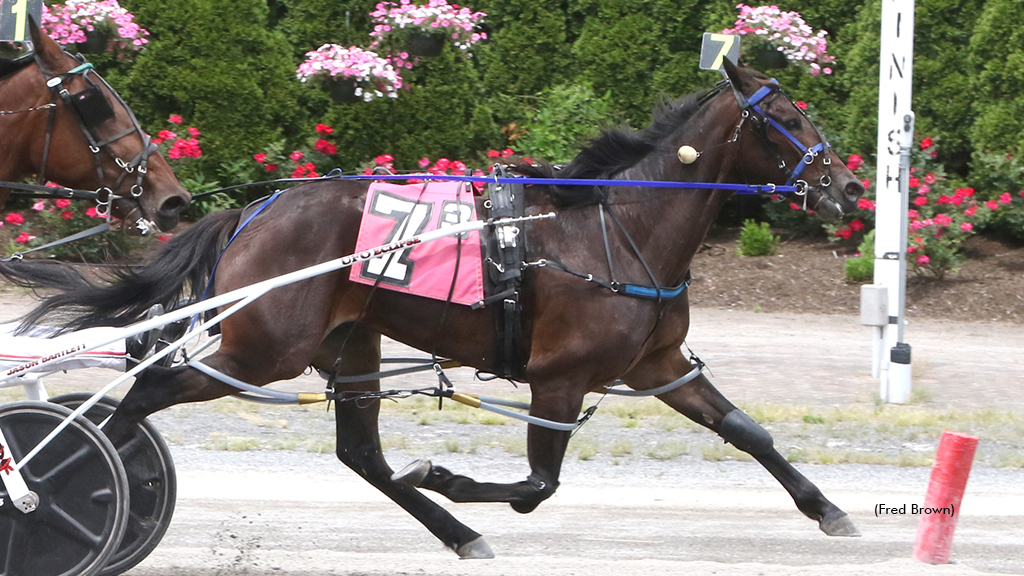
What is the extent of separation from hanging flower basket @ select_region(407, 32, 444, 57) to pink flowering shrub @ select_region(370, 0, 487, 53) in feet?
0.14

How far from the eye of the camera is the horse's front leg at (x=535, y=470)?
397 centimetres

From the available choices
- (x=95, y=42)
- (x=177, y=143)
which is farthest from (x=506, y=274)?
(x=95, y=42)

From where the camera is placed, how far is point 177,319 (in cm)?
375

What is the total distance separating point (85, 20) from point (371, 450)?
6.31m

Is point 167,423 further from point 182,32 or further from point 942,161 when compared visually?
point 942,161

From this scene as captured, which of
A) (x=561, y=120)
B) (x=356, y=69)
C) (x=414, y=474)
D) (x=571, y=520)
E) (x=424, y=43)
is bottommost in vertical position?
(x=571, y=520)

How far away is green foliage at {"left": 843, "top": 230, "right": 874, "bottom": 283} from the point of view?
993 centimetres

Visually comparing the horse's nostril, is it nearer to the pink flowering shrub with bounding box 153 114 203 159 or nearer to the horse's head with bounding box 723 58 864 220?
the horse's head with bounding box 723 58 864 220

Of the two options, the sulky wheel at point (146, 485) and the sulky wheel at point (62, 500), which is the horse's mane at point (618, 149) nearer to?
the sulky wheel at point (146, 485)

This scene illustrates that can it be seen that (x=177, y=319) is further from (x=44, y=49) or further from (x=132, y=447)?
(x=44, y=49)

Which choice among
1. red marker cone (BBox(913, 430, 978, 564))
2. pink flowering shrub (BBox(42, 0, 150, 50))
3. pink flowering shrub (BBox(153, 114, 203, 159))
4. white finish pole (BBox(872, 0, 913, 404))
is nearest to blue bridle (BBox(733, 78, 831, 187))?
red marker cone (BBox(913, 430, 978, 564))

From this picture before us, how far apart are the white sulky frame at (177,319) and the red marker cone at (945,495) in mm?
1867

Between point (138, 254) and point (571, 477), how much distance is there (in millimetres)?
5537

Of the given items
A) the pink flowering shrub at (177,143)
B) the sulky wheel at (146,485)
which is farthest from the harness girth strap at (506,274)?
the pink flowering shrub at (177,143)
